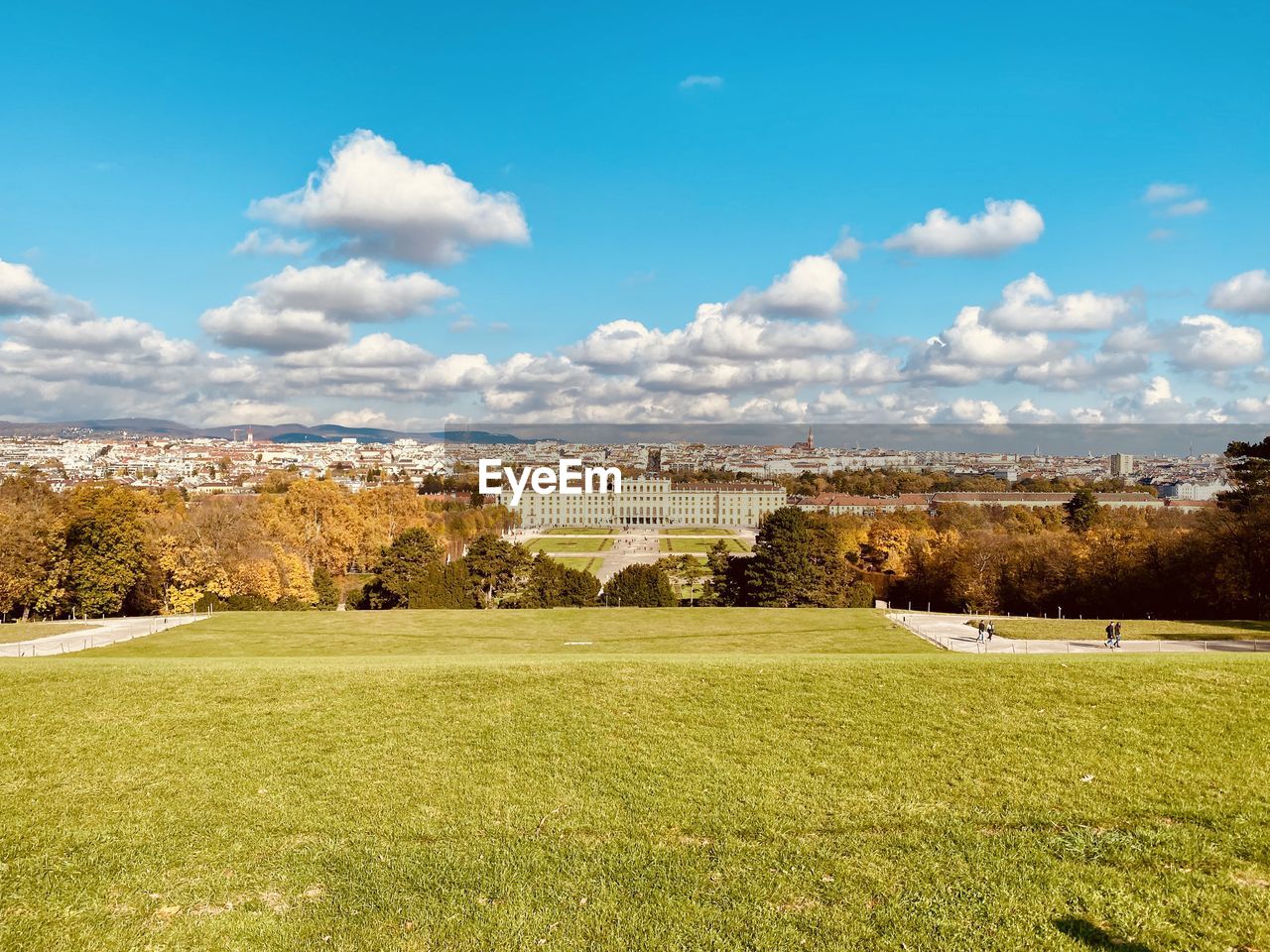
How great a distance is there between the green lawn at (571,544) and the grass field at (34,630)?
5474 centimetres

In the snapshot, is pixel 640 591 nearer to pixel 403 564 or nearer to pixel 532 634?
pixel 403 564

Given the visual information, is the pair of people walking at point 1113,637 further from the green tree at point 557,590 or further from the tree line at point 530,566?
the green tree at point 557,590

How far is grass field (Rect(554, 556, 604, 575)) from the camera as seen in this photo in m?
67.4

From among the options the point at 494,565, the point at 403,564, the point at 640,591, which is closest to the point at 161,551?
the point at 403,564

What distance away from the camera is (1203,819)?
22.1 feet

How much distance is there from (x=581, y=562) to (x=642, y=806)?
216ft

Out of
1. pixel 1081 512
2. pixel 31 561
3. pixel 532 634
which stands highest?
pixel 1081 512

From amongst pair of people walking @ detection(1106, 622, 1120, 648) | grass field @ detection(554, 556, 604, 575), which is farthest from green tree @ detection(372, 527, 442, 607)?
pair of people walking @ detection(1106, 622, 1120, 648)

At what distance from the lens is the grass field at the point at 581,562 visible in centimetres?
6745

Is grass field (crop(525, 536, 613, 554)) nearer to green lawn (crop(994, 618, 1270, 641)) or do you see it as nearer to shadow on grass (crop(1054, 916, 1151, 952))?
green lawn (crop(994, 618, 1270, 641))

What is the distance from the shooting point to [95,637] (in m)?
26.3

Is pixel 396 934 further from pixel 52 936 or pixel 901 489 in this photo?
pixel 901 489

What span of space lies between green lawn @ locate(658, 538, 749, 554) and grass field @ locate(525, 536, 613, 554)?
22.7 feet

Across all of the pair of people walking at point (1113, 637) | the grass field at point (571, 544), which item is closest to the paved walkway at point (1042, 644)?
the pair of people walking at point (1113, 637)
